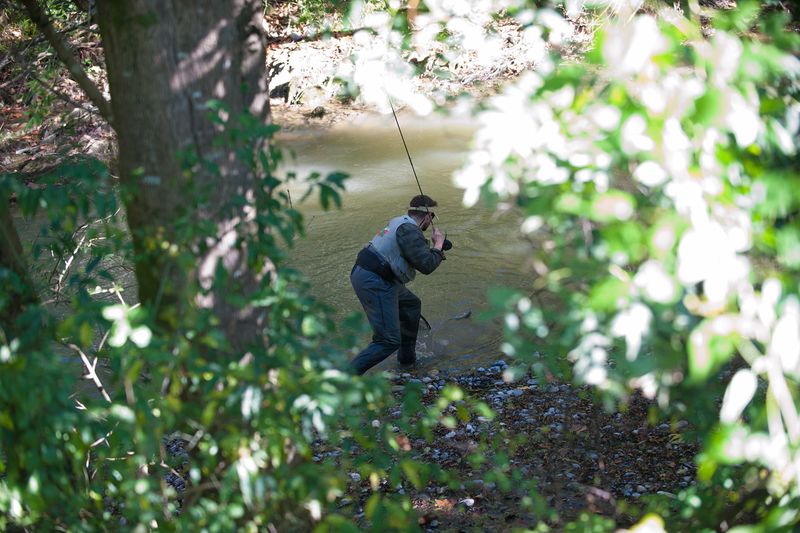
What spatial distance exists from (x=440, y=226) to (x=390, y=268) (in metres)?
4.61

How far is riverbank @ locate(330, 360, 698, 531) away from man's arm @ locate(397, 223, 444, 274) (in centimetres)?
125

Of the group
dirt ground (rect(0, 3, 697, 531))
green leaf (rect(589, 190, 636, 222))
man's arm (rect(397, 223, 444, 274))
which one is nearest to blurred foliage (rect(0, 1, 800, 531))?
green leaf (rect(589, 190, 636, 222))

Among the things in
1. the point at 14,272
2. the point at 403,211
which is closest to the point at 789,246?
the point at 14,272

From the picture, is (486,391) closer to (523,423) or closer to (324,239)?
(523,423)

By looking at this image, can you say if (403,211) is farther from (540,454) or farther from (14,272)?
(14,272)

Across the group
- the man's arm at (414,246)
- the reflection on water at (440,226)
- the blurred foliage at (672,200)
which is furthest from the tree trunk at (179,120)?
the reflection on water at (440,226)

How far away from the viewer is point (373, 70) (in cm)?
320

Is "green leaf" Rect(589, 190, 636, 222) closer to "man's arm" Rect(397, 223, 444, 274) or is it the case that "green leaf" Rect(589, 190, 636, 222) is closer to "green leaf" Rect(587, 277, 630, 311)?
"green leaf" Rect(587, 277, 630, 311)

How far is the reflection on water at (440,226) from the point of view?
866cm

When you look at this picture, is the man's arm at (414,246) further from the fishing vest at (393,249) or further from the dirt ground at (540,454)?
the dirt ground at (540,454)

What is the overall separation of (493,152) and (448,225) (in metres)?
10.0

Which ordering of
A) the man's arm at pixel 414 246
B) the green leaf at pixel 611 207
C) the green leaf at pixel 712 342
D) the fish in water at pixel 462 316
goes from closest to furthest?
the green leaf at pixel 712 342, the green leaf at pixel 611 207, the man's arm at pixel 414 246, the fish in water at pixel 462 316

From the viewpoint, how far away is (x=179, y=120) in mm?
2725

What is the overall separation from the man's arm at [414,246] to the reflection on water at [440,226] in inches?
27.8
